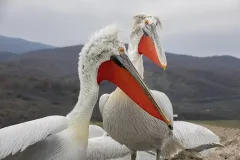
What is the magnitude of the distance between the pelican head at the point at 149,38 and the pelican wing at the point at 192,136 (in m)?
1.09

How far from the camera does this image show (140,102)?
14.9ft

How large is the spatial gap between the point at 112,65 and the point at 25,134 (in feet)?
3.71

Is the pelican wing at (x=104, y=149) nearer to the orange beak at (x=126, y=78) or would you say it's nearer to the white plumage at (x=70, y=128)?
the white plumage at (x=70, y=128)

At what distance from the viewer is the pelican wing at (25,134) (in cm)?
390

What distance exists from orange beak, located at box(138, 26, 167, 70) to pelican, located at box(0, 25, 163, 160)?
1.36 meters

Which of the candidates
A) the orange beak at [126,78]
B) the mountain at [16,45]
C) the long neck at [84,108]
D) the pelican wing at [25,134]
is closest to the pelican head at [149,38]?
the orange beak at [126,78]

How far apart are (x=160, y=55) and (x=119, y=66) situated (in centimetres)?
151

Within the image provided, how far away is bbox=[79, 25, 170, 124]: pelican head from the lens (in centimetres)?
455

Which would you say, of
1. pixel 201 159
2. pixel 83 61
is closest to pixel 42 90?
pixel 201 159

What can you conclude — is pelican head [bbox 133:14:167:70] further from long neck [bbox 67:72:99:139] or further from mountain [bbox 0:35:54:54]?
mountain [bbox 0:35:54:54]

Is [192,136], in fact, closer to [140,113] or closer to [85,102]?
[140,113]

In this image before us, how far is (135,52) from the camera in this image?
6094mm

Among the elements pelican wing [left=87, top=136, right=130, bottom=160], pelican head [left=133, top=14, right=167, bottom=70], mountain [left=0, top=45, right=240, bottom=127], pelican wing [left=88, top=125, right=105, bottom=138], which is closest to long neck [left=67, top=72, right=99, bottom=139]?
pelican wing [left=87, top=136, right=130, bottom=160]

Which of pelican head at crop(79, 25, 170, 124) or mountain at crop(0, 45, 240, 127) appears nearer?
pelican head at crop(79, 25, 170, 124)
